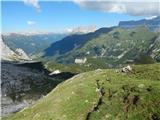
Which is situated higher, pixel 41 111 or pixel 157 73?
pixel 157 73

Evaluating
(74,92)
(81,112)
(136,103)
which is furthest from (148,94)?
(74,92)

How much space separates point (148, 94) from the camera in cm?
7700

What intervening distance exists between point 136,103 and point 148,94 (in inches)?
149

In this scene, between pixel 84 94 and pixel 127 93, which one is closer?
pixel 127 93

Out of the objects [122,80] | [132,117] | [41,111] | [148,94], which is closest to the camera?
[132,117]

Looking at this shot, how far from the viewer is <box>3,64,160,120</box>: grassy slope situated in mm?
73188

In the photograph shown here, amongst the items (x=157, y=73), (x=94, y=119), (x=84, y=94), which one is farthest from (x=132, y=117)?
(x=157, y=73)

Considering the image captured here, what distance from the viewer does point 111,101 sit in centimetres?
7950

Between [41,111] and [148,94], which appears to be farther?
[41,111]

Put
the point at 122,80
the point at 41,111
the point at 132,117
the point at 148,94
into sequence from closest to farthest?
the point at 132,117, the point at 148,94, the point at 41,111, the point at 122,80

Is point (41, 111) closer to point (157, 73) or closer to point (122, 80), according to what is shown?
point (122, 80)

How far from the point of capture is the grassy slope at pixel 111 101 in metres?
73.2

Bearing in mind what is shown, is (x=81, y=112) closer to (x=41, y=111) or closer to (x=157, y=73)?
(x=41, y=111)

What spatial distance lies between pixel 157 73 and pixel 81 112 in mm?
28828
